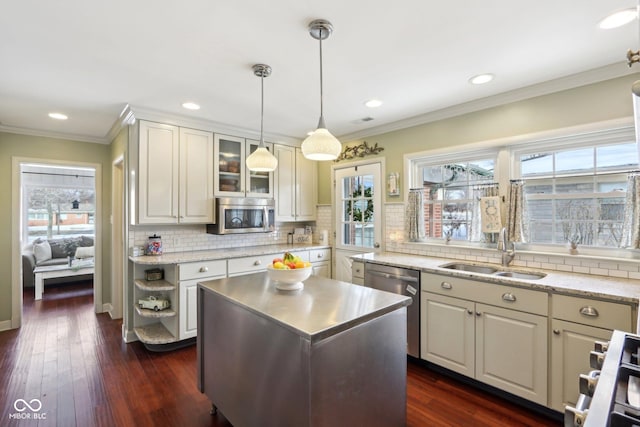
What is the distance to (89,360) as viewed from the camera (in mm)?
2971

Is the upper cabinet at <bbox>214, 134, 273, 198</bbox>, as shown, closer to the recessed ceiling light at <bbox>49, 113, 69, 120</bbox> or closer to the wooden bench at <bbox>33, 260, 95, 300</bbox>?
the recessed ceiling light at <bbox>49, 113, 69, 120</bbox>

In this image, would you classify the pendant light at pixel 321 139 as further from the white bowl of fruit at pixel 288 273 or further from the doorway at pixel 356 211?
the doorway at pixel 356 211

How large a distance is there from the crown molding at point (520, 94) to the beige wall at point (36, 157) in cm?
381

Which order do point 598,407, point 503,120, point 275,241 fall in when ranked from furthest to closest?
1. point 275,241
2. point 503,120
3. point 598,407

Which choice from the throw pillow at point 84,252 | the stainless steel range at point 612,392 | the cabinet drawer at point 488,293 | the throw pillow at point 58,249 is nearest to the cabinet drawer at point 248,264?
the cabinet drawer at point 488,293

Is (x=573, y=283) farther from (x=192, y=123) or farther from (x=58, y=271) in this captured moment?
(x=58, y=271)

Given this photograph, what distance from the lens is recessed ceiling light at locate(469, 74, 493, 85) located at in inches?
96.0

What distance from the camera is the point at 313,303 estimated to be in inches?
68.9

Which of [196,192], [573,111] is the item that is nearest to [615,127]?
[573,111]

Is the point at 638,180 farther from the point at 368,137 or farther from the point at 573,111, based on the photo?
the point at 368,137

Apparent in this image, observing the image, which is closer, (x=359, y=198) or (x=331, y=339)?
(x=331, y=339)

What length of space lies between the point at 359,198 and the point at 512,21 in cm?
262

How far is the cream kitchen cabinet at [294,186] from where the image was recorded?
445 centimetres

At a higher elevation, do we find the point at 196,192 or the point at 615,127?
the point at 615,127
